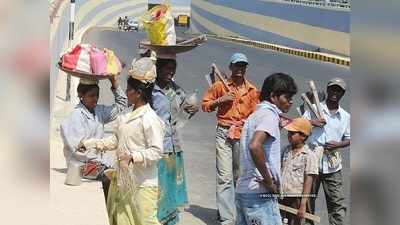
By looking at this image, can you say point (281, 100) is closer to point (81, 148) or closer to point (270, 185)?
point (270, 185)

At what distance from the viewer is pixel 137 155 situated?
403 centimetres

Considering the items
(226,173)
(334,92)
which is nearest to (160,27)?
(226,173)

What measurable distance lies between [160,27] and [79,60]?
1.28 m

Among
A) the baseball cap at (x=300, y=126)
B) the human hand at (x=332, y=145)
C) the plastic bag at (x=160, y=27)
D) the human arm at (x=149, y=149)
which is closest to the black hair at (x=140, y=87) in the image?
the human arm at (x=149, y=149)

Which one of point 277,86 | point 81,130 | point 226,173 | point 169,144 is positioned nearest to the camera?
point 277,86

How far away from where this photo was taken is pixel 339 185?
17.1 feet

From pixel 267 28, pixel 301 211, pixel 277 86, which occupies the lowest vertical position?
pixel 301 211

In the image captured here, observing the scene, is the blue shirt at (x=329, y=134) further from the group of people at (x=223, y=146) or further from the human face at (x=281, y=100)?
the human face at (x=281, y=100)

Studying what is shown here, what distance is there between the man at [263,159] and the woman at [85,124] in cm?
106

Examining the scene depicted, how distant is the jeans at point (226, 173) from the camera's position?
19.0ft

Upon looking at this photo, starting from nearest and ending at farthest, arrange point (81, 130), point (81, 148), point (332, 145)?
point (81, 148) < point (81, 130) < point (332, 145)
